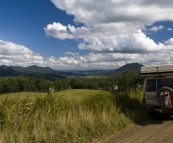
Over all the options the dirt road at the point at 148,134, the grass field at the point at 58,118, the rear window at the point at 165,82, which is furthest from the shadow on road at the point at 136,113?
the rear window at the point at 165,82

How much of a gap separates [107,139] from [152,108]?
3.79 metres

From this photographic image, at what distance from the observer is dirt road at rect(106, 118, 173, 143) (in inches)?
257

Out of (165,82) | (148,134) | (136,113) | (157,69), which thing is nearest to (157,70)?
(157,69)

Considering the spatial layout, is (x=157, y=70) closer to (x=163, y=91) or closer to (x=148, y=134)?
(x=163, y=91)

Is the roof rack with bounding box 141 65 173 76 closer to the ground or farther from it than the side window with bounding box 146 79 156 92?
farther from it

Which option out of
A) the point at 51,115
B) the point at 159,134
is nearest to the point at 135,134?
the point at 159,134

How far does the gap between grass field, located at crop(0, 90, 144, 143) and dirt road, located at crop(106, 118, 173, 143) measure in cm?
49

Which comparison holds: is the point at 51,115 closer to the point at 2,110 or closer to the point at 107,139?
the point at 2,110

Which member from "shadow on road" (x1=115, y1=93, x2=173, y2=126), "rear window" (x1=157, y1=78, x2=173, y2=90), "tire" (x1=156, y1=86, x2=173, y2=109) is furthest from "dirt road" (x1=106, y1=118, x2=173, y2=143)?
"rear window" (x1=157, y1=78, x2=173, y2=90)

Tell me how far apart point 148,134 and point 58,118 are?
343 cm

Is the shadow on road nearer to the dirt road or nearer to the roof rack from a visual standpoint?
the dirt road

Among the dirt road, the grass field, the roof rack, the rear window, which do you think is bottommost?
the dirt road

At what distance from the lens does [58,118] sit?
805 cm

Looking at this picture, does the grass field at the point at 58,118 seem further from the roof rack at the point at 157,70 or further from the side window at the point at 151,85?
the roof rack at the point at 157,70
